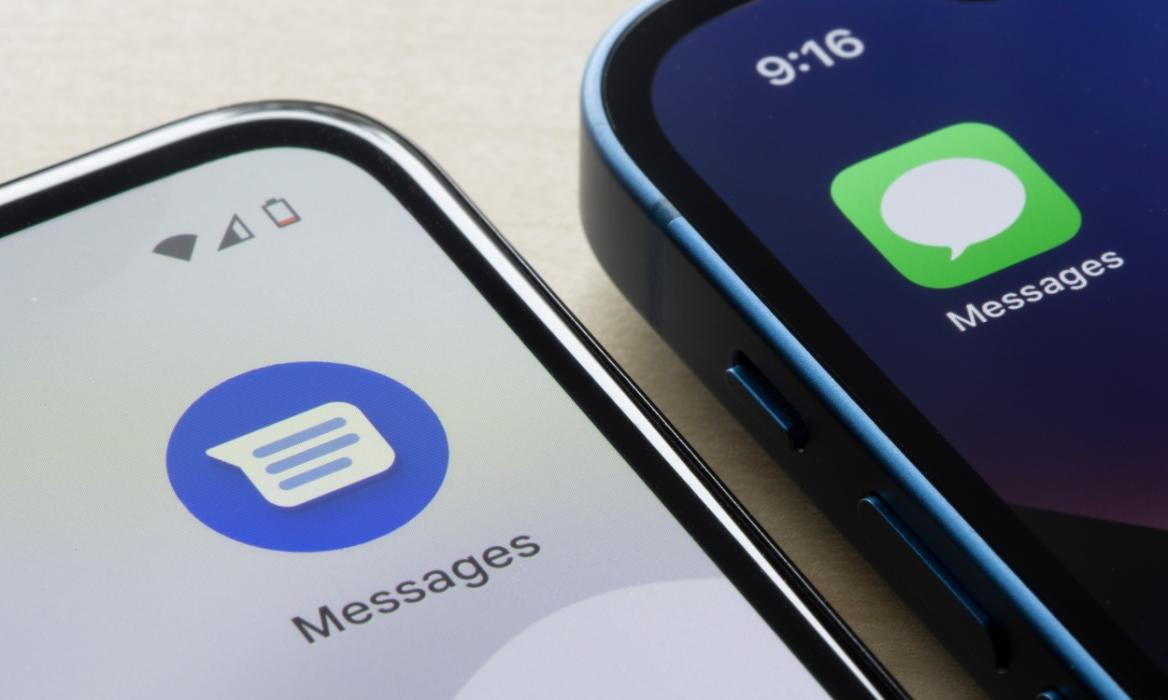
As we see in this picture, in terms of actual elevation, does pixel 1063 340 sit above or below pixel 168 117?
below

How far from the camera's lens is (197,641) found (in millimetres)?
333

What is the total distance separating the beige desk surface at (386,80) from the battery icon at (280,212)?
0.23ft

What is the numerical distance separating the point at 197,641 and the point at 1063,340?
194 mm

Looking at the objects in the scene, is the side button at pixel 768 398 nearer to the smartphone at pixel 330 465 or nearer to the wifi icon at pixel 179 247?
the smartphone at pixel 330 465

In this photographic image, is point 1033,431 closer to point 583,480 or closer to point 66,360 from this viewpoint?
point 583,480

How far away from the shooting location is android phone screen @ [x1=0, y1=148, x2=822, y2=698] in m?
0.33

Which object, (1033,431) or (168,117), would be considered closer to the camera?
(1033,431)

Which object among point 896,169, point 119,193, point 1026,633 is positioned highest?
point 119,193

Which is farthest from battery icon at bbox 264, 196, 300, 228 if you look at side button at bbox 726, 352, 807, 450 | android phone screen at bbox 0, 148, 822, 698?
side button at bbox 726, 352, 807, 450

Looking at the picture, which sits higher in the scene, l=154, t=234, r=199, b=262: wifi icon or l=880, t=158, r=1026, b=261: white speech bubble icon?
l=154, t=234, r=199, b=262: wifi icon

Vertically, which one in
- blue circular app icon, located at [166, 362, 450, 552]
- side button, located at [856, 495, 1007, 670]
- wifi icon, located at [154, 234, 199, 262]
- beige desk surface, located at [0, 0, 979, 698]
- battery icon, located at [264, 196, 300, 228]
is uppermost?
beige desk surface, located at [0, 0, 979, 698]

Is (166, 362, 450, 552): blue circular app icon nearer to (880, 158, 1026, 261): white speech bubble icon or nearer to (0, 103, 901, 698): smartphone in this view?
(0, 103, 901, 698): smartphone

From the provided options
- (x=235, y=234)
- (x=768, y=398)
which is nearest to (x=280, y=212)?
(x=235, y=234)

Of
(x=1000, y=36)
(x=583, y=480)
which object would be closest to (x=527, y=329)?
(x=583, y=480)
